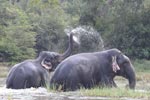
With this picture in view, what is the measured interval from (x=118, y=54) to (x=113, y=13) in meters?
26.6

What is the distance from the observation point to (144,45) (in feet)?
142

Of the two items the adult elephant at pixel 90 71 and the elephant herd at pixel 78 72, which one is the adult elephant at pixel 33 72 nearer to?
the elephant herd at pixel 78 72

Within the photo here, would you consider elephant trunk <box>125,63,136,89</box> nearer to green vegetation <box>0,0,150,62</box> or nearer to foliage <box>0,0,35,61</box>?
green vegetation <box>0,0,150,62</box>

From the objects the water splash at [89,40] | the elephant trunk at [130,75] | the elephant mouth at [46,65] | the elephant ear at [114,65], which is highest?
the water splash at [89,40]

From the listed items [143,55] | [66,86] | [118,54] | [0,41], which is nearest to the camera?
[66,86]

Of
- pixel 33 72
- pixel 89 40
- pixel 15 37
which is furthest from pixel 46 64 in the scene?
pixel 15 37

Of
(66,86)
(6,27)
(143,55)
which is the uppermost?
(6,27)

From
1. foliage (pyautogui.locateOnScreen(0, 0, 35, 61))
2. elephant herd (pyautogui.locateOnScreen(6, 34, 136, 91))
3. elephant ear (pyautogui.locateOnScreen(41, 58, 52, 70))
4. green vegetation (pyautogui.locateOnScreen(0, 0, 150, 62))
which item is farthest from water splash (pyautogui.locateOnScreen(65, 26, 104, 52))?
elephant herd (pyautogui.locateOnScreen(6, 34, 136, 91))

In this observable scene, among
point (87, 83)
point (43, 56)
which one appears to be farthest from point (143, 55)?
point (87, 83)

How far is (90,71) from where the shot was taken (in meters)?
17.6

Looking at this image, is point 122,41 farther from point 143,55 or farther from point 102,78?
point 102,78

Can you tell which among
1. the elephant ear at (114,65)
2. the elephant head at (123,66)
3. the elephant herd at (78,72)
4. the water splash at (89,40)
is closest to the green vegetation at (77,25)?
the water splash at (89,40)

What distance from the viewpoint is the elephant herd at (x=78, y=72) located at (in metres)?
16.9

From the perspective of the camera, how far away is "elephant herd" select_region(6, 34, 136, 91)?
16938 millimetres
